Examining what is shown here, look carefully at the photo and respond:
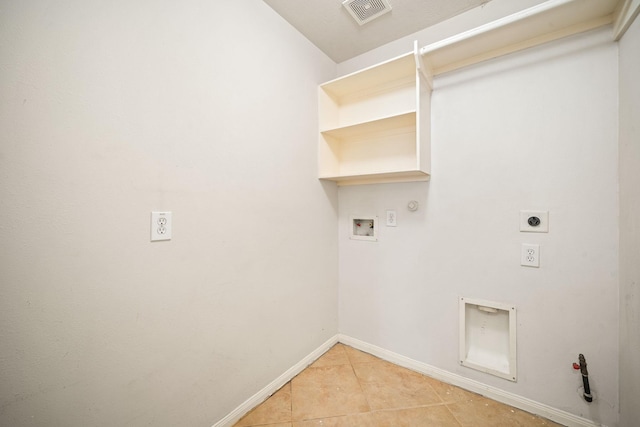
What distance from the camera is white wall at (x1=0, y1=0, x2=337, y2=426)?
0.78 metres

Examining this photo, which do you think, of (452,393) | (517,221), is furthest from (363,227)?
(452,393)

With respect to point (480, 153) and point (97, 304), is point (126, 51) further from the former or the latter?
point (480, 153)

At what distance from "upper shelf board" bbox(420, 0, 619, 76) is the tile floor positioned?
6.79 feet

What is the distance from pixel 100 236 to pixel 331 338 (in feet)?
5.81

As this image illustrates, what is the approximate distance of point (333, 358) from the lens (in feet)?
6.31

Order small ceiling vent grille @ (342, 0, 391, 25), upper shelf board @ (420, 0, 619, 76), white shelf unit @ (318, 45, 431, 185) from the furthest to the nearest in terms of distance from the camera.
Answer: white shelf unit @ (318, 45, 431, 185), small ceiling vent grille @ (342, 0, 391, 25), upper shelf board @ (420, 0, 619, 76)

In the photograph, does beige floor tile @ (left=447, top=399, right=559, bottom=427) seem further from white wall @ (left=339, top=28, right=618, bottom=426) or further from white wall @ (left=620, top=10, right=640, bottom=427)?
white wall @ (left=620, top=10, right=640, bottom=427)

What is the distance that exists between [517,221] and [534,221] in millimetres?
74

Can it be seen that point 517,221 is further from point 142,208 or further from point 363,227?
point 142,208

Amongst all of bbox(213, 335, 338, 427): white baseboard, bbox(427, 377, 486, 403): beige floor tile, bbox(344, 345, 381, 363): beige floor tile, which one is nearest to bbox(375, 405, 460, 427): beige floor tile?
bbox(427, 377, 486, 403): beige floor tile

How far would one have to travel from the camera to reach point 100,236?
0.91 meters

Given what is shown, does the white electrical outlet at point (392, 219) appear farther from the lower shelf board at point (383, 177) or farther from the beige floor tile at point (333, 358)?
the beige floor tile at point (333, 358)

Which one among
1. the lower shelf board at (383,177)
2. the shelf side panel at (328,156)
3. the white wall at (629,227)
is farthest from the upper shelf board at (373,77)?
the white wall at (629,227)

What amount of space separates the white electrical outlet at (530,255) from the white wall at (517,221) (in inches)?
1.0
